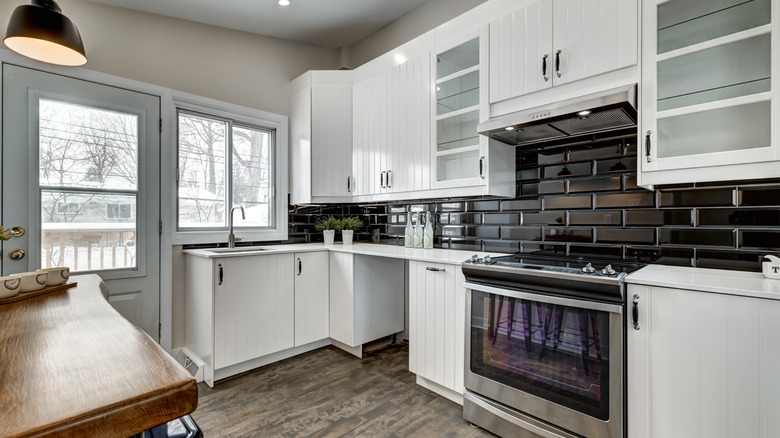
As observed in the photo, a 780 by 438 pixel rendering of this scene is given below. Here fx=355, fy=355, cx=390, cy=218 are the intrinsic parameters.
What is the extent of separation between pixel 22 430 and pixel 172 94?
2.90m

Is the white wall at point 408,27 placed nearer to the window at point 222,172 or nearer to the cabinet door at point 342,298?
the window at point 222,172

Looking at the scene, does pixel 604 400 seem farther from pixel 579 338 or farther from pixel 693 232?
pixel 693 232

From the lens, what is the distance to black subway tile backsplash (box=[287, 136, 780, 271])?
170 cm

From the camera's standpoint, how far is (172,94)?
110 inches

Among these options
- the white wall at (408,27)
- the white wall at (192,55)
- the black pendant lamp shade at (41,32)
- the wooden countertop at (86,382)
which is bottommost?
the wooden countertop at (86,382)

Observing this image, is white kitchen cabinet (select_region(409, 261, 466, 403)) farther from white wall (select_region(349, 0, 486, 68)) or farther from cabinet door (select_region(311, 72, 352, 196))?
white wall (select_region(349, 0, 486, 68))

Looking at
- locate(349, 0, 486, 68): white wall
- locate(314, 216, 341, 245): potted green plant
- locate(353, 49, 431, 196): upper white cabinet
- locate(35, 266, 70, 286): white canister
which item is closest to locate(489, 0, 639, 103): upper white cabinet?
locate(353, 49, 431, 196): upper white cabinet

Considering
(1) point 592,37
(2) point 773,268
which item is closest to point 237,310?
(1) point 592,37

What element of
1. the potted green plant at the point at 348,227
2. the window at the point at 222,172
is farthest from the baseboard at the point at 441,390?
the window at the point at 222,172

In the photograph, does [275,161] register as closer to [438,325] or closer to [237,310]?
[237,310]

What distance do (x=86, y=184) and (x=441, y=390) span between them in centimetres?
275

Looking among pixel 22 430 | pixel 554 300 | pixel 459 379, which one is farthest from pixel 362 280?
pixel 22 430

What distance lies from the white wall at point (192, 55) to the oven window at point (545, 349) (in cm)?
273

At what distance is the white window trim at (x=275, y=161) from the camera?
2812 mm
